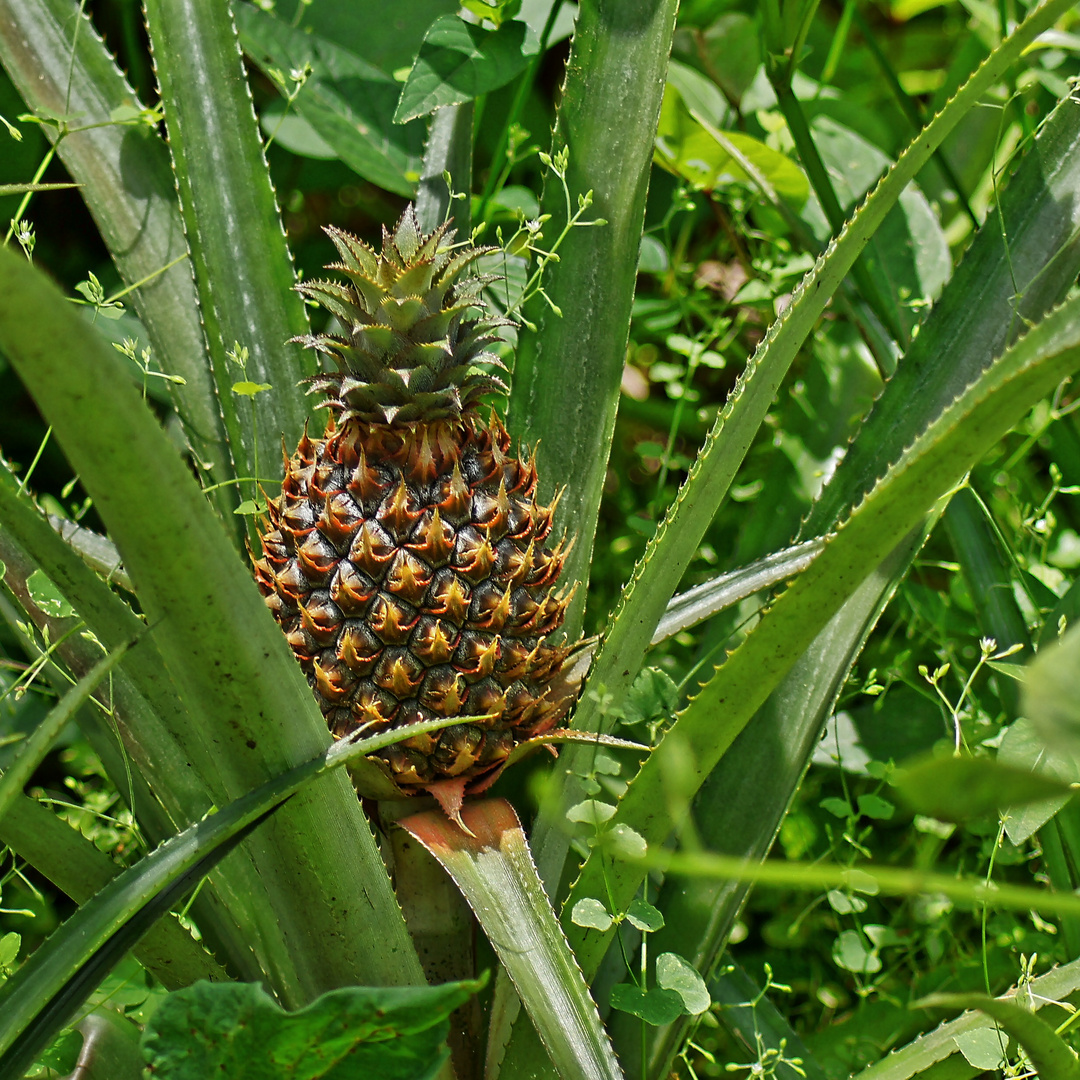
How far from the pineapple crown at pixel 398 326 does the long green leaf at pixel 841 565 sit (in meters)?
0.36

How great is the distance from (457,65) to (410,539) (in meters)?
0.62

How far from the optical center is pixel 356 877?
734 mm

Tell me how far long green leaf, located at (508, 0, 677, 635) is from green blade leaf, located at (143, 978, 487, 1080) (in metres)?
0.50

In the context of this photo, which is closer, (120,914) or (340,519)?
(120,914)

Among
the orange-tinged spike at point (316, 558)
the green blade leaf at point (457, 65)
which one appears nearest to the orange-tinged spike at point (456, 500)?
the orange-tinged spike at point (316, 558)

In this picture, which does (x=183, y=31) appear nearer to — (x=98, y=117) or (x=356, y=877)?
(x=98, y=117)

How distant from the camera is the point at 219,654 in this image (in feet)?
1.94

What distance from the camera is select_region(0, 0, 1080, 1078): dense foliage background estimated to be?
118cm

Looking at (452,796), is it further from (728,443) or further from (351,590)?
(728,443)

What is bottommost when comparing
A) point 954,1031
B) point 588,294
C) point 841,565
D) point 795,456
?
point 954,1031

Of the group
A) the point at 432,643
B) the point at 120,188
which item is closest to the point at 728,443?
the point at 432,643

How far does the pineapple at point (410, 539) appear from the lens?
897 millimetres

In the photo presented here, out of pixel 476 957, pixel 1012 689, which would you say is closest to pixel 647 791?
pixel 476 957

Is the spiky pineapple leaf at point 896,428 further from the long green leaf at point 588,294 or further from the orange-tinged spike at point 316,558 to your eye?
the orange-tinged spike at point 316,558
